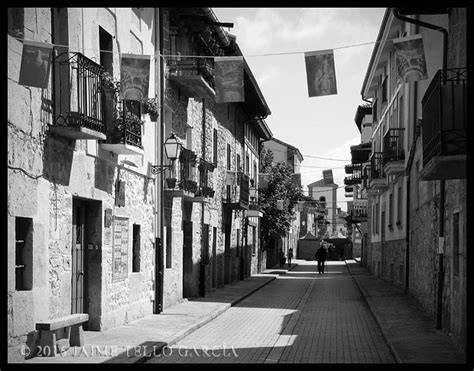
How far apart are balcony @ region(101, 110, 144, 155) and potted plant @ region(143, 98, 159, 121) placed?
145 cm

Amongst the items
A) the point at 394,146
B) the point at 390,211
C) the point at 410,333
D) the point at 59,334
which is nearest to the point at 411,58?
the point at 410,333

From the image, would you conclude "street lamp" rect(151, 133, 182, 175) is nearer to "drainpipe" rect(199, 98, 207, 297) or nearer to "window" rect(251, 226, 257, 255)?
"drainpipe" rect(199, 98, 207, 297)

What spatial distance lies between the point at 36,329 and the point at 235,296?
1250cm

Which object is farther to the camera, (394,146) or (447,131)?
(394,146)

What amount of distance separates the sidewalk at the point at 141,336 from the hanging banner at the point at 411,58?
5.59 metres

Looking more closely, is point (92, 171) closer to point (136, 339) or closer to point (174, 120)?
point (136, 339)

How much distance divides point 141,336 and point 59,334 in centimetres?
218

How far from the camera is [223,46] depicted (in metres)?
24.5

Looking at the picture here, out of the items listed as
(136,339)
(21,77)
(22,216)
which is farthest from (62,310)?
(21,77)

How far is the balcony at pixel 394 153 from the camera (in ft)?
77.2

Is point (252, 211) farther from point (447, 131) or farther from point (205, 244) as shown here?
point (447, 131)

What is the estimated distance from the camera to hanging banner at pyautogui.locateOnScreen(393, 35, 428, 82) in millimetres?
11289

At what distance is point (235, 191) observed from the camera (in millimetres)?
27578

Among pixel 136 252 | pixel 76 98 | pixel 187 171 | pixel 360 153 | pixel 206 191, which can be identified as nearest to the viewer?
pixel 76 98
